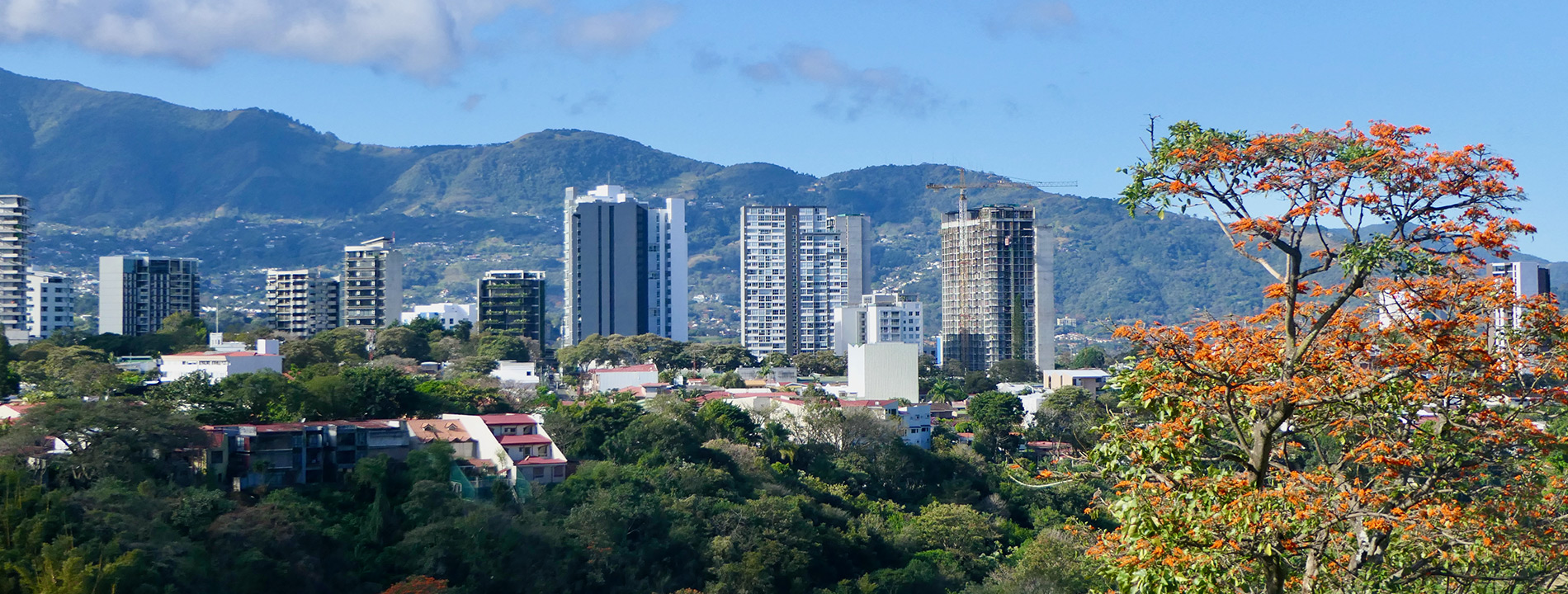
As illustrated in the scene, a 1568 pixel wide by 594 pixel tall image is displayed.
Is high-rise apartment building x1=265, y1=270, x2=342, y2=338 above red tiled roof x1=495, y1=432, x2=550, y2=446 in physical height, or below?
above

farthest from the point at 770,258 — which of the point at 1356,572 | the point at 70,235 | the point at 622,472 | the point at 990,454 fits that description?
the point at 70,235

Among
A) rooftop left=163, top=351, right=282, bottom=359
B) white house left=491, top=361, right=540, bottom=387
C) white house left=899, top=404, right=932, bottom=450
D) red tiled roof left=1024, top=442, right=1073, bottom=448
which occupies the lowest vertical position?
red tiled roof left=1024, top=442, right=1073, bottom=448

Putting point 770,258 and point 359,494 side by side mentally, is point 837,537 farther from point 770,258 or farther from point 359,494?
point 770,258

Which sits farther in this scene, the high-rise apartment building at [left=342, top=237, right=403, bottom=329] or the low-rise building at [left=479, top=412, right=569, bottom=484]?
the high-rise apartment building at [left=342, top=237, right=403, bottom=329]

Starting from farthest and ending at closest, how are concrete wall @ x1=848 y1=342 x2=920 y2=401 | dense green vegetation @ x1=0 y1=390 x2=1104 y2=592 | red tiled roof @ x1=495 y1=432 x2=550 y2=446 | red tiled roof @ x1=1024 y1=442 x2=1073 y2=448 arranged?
concrete wall @ x1=848 y1=342 x2=920 y2=401 → red tiled roof @ x1=1024 y1=442 x2=1073 y2=448 → red tiled roof @ x1=495 y1=432 x2=550 y2=446 → dense green vegetation @ x1=0 y1=390 x2=1104 y2=592

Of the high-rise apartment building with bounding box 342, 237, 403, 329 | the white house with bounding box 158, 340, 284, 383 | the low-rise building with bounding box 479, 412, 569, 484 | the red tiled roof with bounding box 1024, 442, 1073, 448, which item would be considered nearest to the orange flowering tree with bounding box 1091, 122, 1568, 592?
the low-rise building with bounding box 479, 412, 569, 484

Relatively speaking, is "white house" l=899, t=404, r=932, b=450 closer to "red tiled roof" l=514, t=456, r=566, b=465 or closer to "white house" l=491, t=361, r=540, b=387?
"white house" l=491, t=361, r=540, b=387
